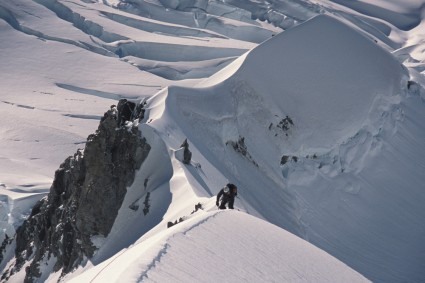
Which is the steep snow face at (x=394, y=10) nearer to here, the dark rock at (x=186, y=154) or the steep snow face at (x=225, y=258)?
the dark rock at (x=186, y=154)

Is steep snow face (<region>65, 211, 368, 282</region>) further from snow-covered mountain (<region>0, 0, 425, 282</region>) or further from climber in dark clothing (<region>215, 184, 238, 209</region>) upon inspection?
climber in dark clothing (<region>215, 184, 238, 209</region>)

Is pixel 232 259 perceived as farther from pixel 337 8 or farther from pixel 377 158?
pixel 337 8

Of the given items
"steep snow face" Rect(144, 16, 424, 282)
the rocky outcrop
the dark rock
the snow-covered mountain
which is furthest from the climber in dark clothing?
the rocky outcrop

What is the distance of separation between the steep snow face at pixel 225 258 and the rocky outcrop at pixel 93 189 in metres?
10.2

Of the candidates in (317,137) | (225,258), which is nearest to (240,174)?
(317,137)

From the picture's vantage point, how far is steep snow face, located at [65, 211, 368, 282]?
9727mm

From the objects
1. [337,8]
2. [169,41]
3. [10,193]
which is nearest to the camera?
[10,193]

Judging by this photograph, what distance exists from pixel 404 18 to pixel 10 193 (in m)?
74.7

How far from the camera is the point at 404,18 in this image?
95.9 metres

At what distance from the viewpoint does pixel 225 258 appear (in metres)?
10.9

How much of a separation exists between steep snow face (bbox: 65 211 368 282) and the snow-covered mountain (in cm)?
4

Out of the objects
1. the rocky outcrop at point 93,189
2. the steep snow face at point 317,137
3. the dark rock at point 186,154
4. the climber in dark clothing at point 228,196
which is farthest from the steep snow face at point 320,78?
the climber in dark clothing at point 228,196

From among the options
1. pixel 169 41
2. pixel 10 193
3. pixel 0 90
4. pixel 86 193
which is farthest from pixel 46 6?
pixel 86 193

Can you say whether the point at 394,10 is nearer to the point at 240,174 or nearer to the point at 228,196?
the point at 240,174
